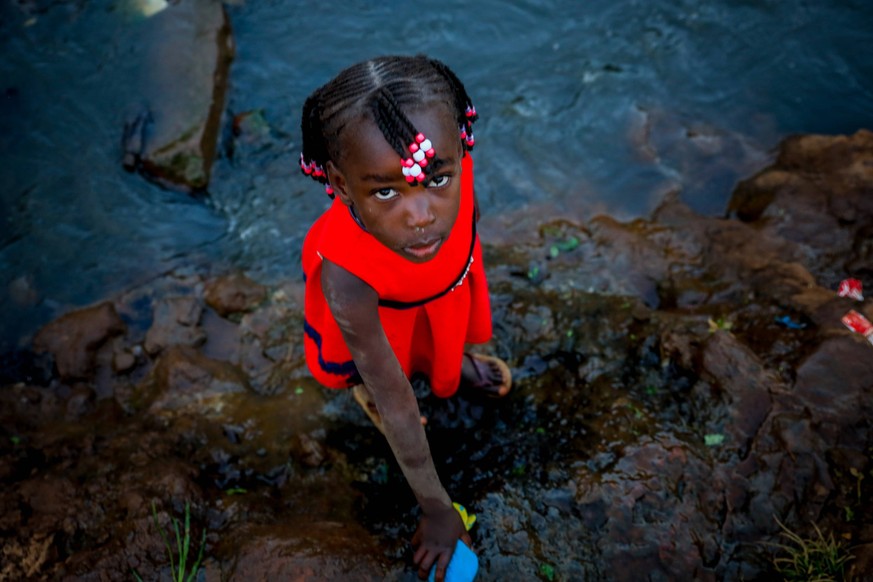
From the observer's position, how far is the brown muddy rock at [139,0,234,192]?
412 centimetres

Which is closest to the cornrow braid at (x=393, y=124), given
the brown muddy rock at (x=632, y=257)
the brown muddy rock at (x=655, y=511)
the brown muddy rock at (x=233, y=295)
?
the brown muddy rock at (x=655, y=511)

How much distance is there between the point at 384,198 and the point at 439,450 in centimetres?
139

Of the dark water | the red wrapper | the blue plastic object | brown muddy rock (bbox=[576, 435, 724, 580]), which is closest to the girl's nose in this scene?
the blue plastic object

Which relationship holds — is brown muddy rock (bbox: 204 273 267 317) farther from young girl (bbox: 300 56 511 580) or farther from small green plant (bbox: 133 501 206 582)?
small green plant (bbox: 133 501 206 582)

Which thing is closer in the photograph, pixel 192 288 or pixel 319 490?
pixel 319 490

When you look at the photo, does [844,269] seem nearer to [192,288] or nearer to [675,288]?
[675,288]

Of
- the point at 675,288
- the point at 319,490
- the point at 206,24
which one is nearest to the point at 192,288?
the point at 319,490

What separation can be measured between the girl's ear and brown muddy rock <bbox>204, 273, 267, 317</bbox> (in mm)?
1883

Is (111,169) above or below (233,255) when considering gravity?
above

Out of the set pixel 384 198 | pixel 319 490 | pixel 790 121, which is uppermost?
pixel 384 198

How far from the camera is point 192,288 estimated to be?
12.1ft

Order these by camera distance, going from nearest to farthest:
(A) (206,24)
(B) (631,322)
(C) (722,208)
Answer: (B) (631,322)
(C) (722,208)
(A) (206,24)

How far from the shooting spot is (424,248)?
1.74 meters

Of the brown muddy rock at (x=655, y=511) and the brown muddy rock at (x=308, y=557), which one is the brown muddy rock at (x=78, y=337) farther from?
the brown muddy rock at (x=655, y=511)
